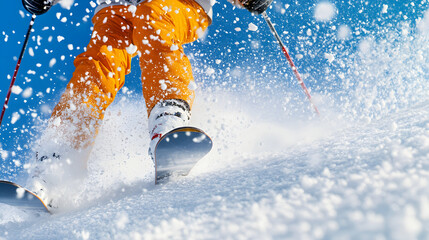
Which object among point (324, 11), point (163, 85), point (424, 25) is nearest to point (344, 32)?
point (324, 11)

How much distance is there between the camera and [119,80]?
0.92 m

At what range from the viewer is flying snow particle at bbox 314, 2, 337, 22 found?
6.64 ft

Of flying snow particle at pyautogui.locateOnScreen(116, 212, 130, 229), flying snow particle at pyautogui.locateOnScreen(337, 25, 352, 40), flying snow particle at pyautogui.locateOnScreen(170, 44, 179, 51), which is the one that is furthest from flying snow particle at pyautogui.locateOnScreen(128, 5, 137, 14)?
flying snow particle at pyautogui.locateOnScreen(337, 25, 352, 40)

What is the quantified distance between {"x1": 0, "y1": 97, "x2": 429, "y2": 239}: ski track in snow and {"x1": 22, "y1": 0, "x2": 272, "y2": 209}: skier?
15cm

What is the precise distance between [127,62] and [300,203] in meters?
0.84

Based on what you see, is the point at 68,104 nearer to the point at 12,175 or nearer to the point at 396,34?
the point at 12,175

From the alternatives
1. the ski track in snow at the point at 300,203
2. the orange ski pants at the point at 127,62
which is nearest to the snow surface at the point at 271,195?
the ski track in snow at the point at 300,203

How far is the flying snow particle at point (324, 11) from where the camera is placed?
6.64 feet

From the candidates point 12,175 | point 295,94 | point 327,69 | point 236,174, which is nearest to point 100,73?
point 236,174

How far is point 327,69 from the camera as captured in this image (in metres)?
1.77

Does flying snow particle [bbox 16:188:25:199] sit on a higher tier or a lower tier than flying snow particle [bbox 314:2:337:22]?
lower

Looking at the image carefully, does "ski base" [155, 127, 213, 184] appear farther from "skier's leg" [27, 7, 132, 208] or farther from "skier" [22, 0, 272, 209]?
"skier's leg" [27, 7, 132, 208]

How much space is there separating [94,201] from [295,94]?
1354 mm

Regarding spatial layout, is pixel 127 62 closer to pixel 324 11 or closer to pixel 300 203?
pixel 300 203
